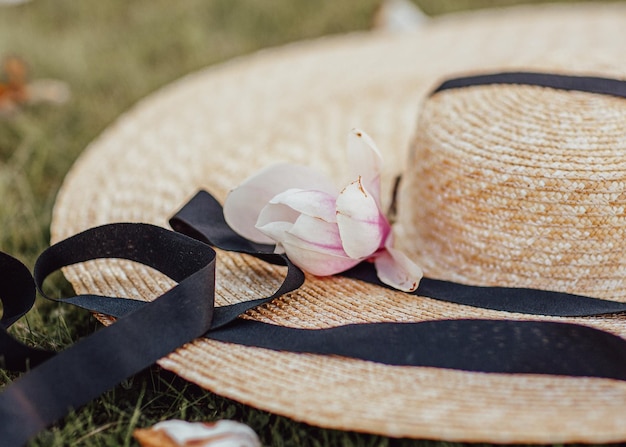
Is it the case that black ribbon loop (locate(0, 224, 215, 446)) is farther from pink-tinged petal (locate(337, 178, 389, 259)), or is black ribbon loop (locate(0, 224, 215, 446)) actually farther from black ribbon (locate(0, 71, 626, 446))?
pink-tinged petal (locate(337, 178, 389, 259))

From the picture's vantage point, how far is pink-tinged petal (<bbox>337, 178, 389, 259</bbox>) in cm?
96

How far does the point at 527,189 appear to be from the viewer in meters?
1.00

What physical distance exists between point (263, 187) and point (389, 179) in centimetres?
36

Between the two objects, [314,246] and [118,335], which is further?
[314,246]

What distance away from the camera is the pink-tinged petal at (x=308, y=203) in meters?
0.98

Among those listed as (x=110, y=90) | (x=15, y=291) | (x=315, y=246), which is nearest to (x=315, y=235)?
(x=315, y=246)

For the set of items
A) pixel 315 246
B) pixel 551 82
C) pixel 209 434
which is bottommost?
pixel 209 434

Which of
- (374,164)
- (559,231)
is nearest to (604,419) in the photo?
(559,231)

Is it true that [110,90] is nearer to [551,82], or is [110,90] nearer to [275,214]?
[275,214]

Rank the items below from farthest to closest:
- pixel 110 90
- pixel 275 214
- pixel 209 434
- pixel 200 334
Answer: pixel 110 90, pixel 275 214, pixel 200 334, pixel 209 434

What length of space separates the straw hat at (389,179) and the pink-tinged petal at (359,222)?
69 mm

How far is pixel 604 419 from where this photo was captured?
75cm

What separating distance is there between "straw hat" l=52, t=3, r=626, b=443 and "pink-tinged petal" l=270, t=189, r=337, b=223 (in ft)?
0.40

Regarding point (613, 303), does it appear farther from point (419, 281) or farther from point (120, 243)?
point (120, 243)
